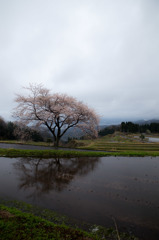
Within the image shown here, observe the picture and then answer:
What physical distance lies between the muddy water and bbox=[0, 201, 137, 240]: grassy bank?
1.39ft

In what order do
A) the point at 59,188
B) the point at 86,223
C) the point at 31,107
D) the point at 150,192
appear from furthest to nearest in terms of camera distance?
the point at 31,107 < the point at 59,188 < the point at 150,192 < the point at 86,223

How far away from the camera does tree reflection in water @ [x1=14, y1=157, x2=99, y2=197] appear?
7.75 m

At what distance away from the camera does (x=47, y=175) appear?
9.61m

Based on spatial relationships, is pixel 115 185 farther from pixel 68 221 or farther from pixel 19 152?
pixel 19 152

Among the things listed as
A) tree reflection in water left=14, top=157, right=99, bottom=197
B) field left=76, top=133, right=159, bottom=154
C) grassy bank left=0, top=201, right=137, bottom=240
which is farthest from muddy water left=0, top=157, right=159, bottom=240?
field left=76, top=133, right=159, bottom=154

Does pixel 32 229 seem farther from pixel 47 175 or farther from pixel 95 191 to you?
pixel 47 175

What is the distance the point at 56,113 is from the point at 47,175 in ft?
42.4

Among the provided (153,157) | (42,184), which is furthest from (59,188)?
(153,157)

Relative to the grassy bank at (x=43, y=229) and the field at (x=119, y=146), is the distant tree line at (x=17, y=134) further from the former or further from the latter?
the grassy bank at (x=43, y=229)

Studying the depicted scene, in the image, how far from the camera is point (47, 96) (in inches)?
873

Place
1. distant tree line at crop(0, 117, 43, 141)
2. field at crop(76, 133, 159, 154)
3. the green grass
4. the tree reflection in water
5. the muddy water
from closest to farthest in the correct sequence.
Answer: the green grass → the muddy water → the tree reflection in water → field at crop(76, 133, 159, 154) → distant tree line at crop(0, 117, 43, 141)

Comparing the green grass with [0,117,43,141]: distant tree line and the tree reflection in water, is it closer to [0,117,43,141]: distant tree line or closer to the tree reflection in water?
the tree reflection in water

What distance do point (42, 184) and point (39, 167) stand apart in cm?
358

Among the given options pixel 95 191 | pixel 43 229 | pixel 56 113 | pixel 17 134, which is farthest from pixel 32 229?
pixel 17 134
